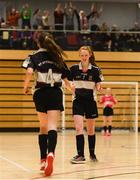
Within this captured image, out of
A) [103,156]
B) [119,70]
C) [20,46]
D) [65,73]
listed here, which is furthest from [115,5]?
[65,73]

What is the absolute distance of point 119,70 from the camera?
21.7m

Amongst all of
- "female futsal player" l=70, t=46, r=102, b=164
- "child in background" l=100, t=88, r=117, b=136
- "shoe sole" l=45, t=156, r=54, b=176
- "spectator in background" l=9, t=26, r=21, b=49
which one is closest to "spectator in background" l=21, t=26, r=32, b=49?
"spectator in background" l=9, t=26, r=21, b=49

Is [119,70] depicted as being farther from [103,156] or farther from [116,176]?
[116,176]

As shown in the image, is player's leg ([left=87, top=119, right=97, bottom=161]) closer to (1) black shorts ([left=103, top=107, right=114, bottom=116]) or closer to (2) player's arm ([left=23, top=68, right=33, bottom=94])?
(2) player's arm ([left=23, top=68, right=33, bottom=94])

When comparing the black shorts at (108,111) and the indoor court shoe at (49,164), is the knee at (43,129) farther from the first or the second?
the black shorts at (108,111)

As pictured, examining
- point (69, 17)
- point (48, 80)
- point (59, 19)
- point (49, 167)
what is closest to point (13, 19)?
point (59, 19)

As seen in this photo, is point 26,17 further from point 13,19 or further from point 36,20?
point 13,19

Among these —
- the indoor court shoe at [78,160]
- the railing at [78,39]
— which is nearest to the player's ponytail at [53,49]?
the indoor court shoe at [78,160]

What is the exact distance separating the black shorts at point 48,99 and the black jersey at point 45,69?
7 cm

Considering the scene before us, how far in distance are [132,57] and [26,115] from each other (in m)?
5.00

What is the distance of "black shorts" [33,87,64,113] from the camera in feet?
23.3

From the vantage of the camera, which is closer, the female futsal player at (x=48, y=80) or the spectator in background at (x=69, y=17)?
the female futsal player at (x=48, y=80)

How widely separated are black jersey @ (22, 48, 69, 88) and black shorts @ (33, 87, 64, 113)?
0.07m

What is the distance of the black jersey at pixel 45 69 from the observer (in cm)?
712
